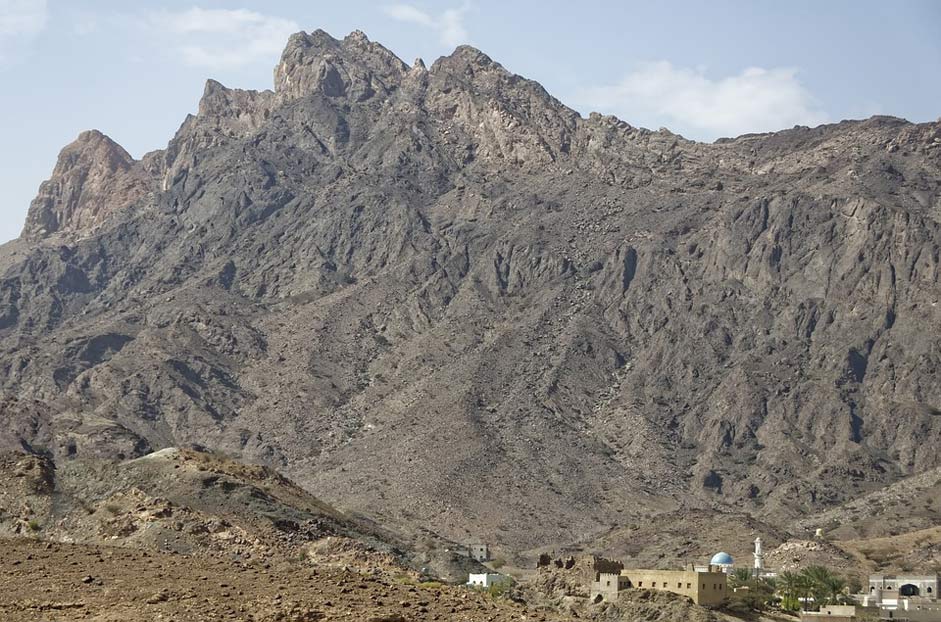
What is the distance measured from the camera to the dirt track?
3716 cm

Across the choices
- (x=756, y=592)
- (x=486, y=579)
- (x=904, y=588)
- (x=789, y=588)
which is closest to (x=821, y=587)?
(x=789, y=588)

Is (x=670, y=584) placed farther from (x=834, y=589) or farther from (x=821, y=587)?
(x=834, y=589)

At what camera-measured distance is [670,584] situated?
70438 millimetres

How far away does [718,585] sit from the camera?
70.9 meters

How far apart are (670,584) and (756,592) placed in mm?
10607

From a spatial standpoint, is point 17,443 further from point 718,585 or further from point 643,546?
point 718,585

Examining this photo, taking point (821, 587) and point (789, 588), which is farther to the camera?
point (821, 587)

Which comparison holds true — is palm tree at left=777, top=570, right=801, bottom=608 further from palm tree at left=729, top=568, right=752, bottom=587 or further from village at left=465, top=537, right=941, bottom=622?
palm tree at left=729, top=568, right=752, bottom=587

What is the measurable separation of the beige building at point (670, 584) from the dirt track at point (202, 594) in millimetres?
22881

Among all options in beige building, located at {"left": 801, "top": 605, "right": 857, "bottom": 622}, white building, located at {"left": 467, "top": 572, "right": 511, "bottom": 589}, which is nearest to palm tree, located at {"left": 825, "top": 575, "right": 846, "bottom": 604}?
beige building, located at {"left": 801, "top": 605, "right": 857, "bottom": 622}

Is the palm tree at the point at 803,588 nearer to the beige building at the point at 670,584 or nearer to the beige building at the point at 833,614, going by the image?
the beige building at the point at 833,614

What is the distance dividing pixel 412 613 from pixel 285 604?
2752 millimetres

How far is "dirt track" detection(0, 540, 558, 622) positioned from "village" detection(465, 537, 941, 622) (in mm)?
21031

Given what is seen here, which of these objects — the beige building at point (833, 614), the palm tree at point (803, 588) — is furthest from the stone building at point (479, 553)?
the beige building at point (833, 614)
